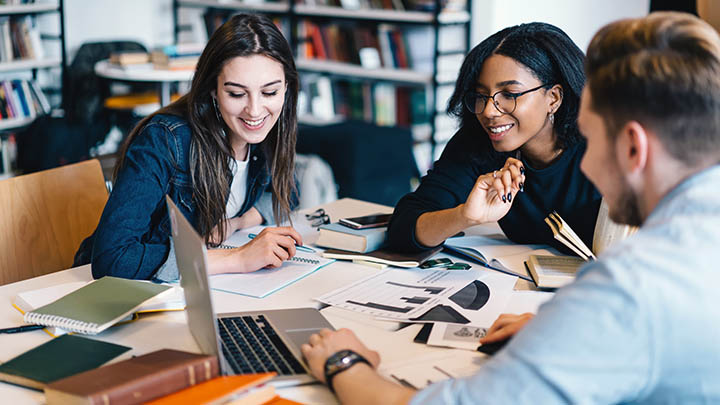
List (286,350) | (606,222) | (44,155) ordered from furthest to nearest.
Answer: (44,155), (606,222), (286,350)

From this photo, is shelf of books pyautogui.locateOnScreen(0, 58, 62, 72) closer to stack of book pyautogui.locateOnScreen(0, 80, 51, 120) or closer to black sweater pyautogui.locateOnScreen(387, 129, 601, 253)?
stack of book pyautogui.locateOnScreen(0, 80, 51, 120)

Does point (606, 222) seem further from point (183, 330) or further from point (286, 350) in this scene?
point (183, 330)

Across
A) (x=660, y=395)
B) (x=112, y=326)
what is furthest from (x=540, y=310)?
(x=112, y=326)

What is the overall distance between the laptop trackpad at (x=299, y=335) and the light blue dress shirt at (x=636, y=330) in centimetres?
47

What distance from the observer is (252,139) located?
Result: 1803 mm

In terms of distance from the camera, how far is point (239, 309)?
1.39 metres

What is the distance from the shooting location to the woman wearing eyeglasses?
1.71 meters

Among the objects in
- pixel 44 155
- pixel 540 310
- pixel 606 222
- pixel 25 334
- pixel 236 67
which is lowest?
pixel 44 155

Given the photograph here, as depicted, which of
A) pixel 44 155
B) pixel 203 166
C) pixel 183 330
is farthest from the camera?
pixel 44 155

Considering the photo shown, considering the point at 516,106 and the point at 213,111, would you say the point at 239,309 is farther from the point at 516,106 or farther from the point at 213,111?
the point at 516,106

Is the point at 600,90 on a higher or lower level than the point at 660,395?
higher

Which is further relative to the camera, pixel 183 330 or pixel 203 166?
pixel 203 166

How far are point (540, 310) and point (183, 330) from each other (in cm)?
72

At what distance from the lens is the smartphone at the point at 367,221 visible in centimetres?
180
